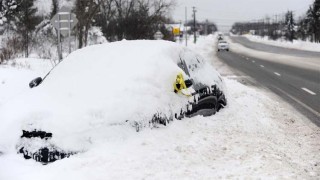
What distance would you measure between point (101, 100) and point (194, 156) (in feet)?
4.77

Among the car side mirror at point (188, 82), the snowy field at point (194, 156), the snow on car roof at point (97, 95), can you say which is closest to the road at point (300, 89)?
the snowy field at point (194, 156)

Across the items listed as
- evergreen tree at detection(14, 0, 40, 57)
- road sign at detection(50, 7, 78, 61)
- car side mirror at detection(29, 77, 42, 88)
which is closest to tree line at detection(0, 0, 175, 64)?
evergreen tree at detection(14, 0, 40, 57)

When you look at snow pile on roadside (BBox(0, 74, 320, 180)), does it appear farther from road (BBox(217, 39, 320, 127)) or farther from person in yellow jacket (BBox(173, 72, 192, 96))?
road (BBox(217, 39, 320, 127))

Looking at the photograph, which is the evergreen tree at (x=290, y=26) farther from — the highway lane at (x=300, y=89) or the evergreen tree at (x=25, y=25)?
the highway lane at (x=300, y=89)

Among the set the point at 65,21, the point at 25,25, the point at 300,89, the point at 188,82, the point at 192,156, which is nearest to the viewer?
the point at 192,156

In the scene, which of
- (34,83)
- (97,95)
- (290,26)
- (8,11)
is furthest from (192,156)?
(290,26)

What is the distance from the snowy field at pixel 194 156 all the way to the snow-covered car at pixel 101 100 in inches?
6.0

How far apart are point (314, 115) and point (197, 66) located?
3.06 m

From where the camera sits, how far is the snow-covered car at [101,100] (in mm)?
5691

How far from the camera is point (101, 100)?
6.23 meters

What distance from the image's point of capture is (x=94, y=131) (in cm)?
582

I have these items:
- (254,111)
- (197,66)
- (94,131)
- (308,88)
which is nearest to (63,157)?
(94,131)

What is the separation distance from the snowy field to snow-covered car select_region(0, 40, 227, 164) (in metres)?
0.15

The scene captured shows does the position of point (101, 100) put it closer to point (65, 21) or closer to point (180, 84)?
point (180, 84)
